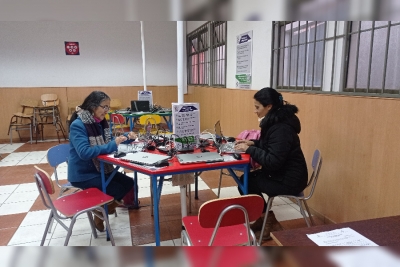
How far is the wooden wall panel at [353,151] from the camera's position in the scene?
1.89 meters

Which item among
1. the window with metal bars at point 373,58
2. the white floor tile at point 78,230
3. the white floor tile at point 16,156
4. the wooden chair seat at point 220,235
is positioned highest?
the window with metal bars at point 373,58

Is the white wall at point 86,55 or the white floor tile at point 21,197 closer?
the white floor tile at point 21,197

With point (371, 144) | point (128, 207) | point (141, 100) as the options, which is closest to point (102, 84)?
point (141, 100)

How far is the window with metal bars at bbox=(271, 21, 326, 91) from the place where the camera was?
2701mm

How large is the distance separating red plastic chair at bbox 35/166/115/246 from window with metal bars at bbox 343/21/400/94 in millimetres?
2183

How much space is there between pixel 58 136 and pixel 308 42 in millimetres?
5822

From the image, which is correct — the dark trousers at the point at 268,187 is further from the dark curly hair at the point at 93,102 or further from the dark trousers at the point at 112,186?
the dark curly hair at the point at 93,102

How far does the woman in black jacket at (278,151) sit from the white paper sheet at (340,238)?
0.94m

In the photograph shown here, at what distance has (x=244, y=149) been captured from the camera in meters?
2.12

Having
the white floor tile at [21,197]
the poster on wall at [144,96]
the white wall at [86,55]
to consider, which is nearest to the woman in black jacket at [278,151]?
the white floor tile at [21,197]

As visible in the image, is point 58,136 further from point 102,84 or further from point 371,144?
point 371,144

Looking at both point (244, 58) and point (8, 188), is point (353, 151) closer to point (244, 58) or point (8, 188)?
point (244, 58)

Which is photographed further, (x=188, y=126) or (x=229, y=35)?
(x=229, y=35)

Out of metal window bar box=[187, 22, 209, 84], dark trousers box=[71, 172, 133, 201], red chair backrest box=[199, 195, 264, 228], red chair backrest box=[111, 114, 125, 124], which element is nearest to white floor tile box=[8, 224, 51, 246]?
dark trousers box=[71, 172, 133, 201]
